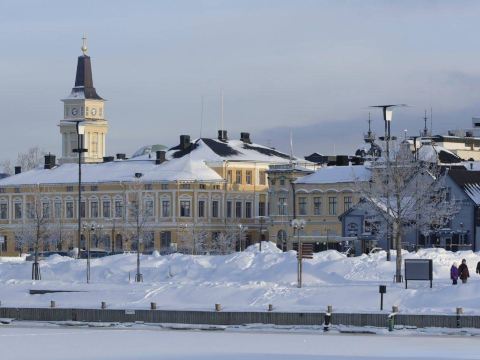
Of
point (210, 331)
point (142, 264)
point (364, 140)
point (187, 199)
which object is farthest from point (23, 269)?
point (364, 140)

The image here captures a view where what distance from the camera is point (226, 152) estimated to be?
14912cm

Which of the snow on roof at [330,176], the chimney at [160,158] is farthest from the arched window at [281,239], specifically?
the chimney at [160,158]

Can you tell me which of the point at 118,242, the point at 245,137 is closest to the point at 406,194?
the point at 118,242

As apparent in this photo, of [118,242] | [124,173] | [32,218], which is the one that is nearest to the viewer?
[118,242]

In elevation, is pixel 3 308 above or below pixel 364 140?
below

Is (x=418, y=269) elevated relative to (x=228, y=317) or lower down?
elevated

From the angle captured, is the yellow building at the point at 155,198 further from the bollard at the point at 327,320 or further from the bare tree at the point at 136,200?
the bollard at the point at 327,320

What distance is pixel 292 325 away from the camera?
2355 inches

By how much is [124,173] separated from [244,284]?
7642 centimetres

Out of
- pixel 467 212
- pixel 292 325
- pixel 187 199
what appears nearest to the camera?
pixel 292 325

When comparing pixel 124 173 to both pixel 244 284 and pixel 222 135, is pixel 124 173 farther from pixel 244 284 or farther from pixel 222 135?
Result: pixel 244 284

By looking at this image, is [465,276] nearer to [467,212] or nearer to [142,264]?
[142,264]

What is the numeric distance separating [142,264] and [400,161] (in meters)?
15.3

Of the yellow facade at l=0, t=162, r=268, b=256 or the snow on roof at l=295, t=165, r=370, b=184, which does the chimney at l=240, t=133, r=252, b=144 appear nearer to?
the yellow facade at l=0, t=162, r=268, b=256
